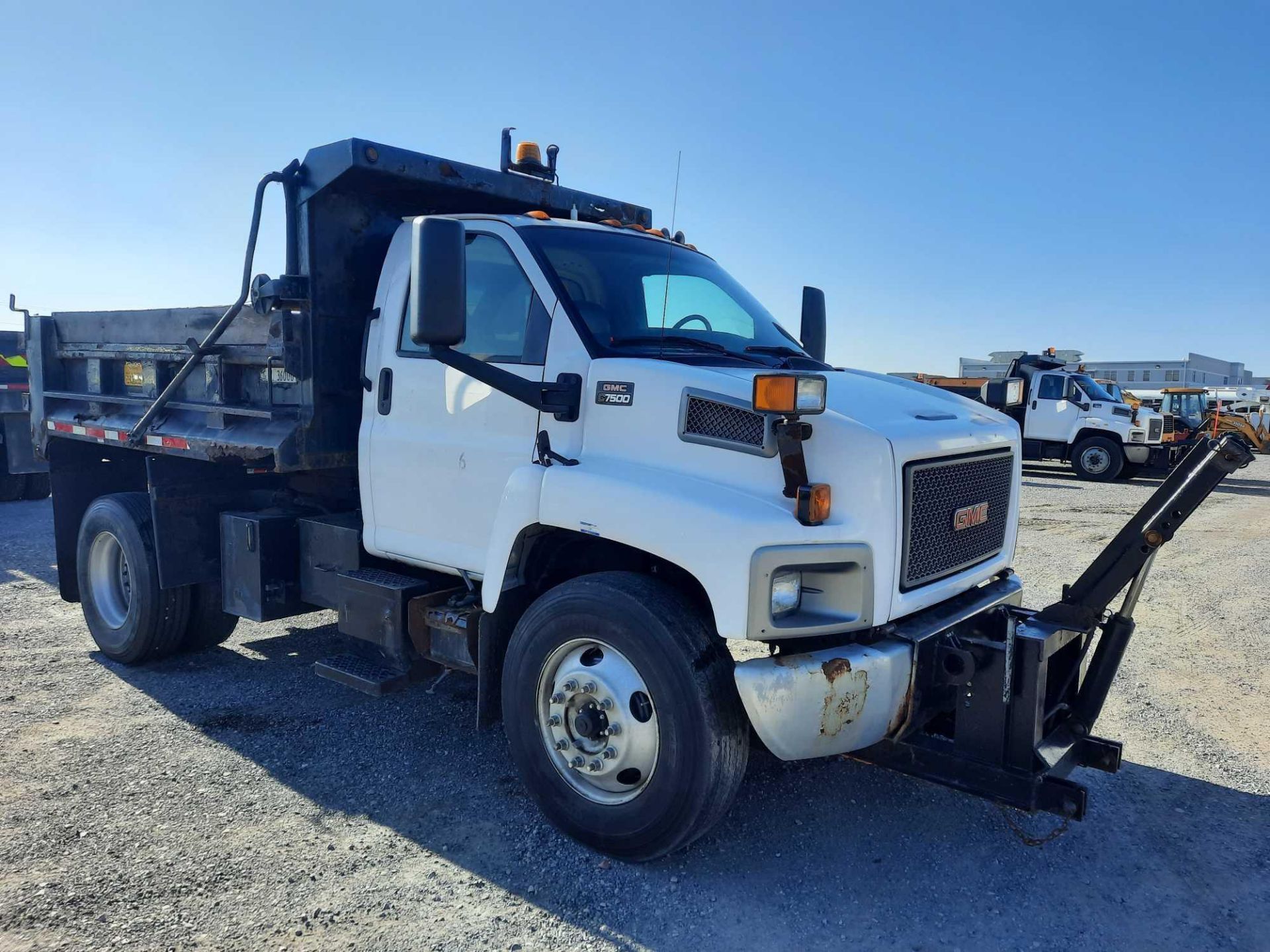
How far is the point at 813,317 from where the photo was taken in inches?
215

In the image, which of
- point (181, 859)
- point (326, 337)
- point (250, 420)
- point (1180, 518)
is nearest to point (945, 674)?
point (1180, 518)

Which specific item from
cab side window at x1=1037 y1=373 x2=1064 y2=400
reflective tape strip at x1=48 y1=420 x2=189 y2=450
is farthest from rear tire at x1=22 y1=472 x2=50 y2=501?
cab side window at x1=1037 y1=373 x2=1064 y2=400

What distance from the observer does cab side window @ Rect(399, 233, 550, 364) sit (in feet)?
12.9

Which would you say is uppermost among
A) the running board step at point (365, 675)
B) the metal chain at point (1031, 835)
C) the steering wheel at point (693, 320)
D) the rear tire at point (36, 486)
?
the steering wheel at point (693, 320)

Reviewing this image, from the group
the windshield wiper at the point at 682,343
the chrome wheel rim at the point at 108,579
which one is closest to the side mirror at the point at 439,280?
the windshield wiper at the point at 682,343

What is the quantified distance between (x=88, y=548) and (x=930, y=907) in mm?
5576

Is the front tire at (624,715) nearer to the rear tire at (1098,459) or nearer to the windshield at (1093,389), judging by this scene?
the rear tire at (1098,459)

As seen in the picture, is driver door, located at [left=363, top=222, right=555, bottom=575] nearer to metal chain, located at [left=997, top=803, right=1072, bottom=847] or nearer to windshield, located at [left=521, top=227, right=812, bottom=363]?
windshield, located at [left=521, top=227, right=812, bottom=363]

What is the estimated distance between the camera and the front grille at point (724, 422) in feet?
10.6

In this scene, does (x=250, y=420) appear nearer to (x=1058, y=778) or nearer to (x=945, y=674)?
(x=945, y=674)

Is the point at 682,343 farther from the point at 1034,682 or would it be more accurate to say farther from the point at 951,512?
the point at 1034,682

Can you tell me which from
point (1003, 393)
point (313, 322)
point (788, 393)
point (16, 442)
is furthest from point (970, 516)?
point (16, 442)

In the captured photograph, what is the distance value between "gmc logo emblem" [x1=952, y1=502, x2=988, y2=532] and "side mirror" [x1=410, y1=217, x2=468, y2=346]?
2009 mm

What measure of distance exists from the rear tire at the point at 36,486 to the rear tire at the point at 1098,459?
19.1 meters
